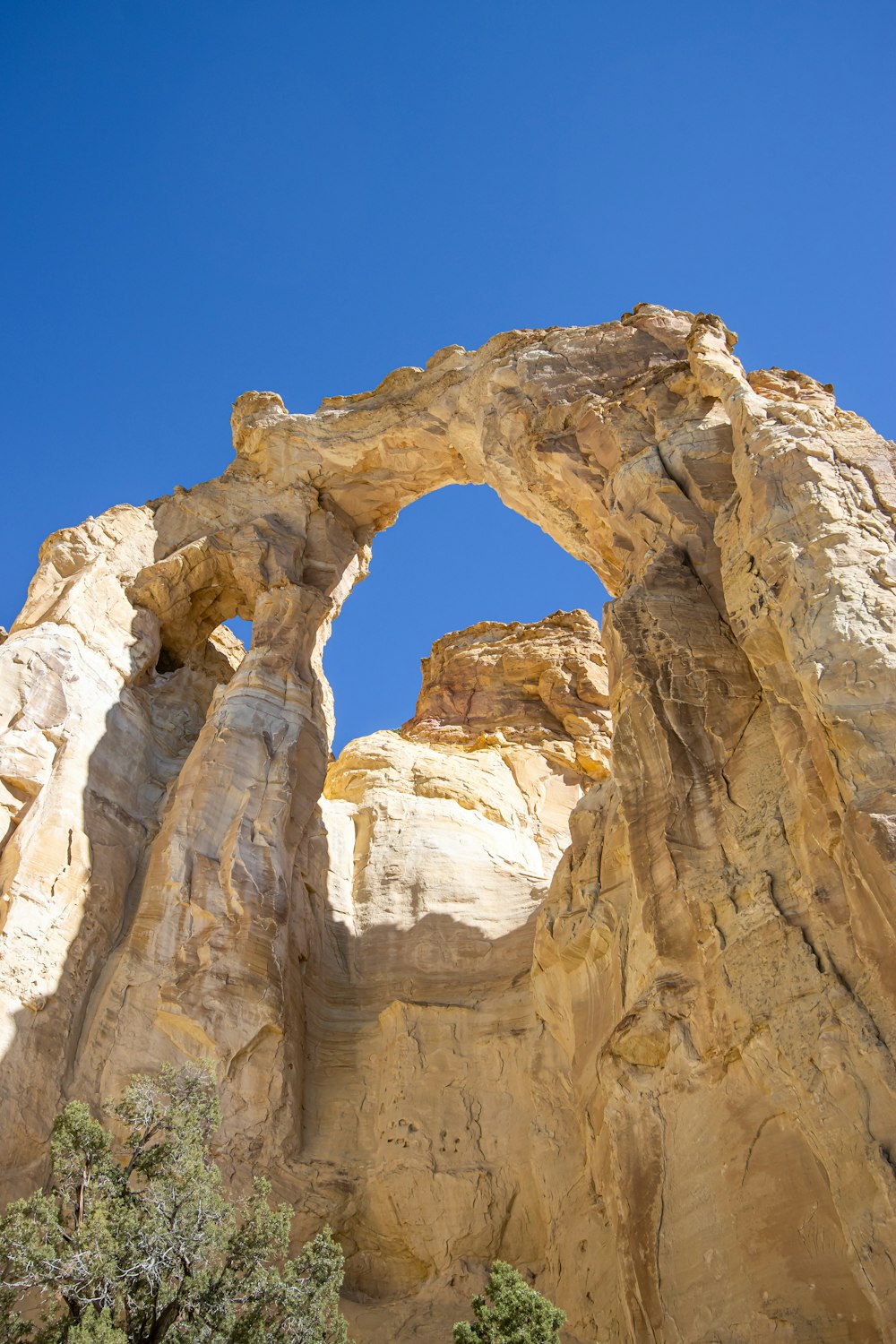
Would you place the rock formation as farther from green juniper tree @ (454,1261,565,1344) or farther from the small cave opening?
green juniper tree @ (454,1261,565,1344)

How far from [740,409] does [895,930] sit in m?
7.97

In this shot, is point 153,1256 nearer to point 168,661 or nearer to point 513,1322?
point 513,1322

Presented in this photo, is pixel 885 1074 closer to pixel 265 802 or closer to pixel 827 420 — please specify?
pixel 827 420

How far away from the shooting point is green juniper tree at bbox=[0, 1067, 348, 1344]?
944 centimetres

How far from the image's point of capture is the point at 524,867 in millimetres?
20734

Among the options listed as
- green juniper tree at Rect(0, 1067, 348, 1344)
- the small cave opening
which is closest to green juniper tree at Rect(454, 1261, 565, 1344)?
green juniper tree at Rect(0, 1067, 348, 1344)

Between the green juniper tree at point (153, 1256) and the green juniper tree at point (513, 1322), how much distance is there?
1.45 m

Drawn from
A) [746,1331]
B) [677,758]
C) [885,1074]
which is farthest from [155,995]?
[885,1074]

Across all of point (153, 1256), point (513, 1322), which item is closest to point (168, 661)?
point (153, 1256)

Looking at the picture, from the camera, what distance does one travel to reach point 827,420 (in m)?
14.7

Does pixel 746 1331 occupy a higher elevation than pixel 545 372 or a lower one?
lower

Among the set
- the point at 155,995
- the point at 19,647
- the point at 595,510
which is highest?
the point at 595,510

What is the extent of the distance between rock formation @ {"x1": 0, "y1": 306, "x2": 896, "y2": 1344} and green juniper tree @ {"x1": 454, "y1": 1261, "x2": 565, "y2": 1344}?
5.55 feet

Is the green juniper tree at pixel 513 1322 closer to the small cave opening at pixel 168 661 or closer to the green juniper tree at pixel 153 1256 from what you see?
the green juniper tree at pixel 153 1256
